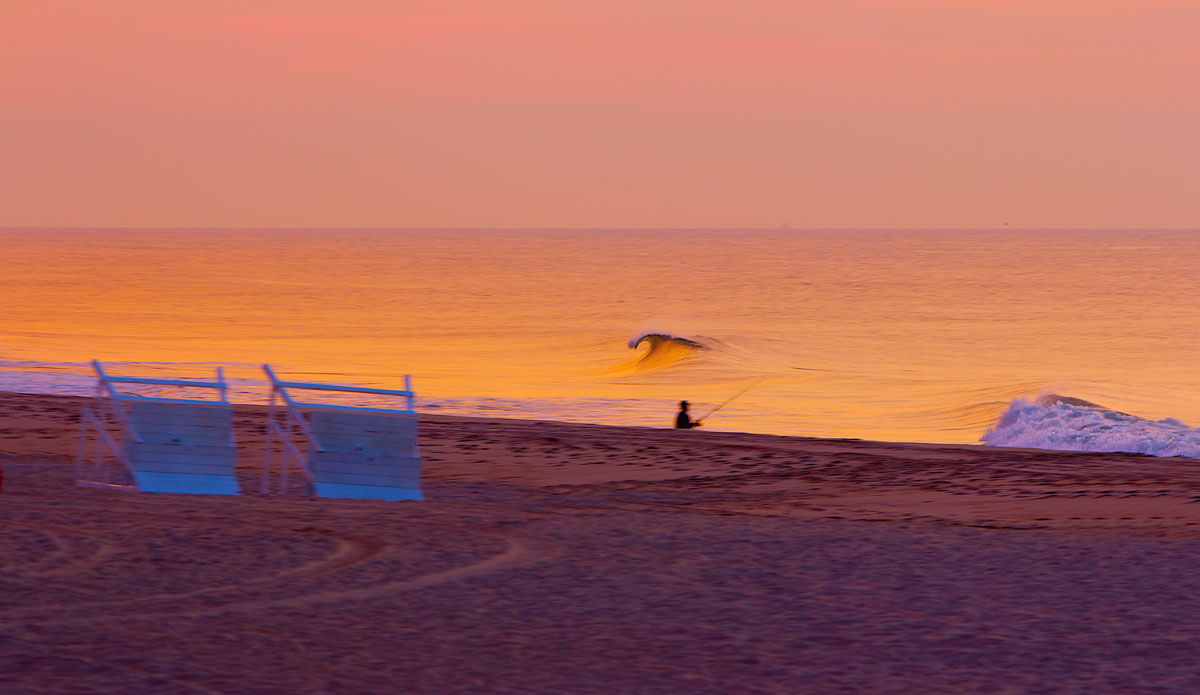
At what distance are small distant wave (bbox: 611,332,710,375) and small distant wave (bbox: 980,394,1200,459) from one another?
619 inches

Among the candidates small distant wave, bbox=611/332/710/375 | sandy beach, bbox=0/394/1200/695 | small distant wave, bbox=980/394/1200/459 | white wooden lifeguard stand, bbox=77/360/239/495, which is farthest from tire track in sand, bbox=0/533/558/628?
small distant wave, bbox=611/332/710/375

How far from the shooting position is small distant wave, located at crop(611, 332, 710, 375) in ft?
126

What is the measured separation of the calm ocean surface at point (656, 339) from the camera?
1096 inches

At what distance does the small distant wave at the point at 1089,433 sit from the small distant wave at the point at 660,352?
51.6 ft

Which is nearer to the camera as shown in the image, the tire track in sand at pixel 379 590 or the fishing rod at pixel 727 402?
the tire track in sand at pixel 379 590

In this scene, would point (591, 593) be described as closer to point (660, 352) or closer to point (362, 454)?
point (362, 454)

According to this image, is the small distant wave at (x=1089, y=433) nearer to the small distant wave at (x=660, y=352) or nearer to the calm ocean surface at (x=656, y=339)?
the calm ocean surface at (x=656, y=339)

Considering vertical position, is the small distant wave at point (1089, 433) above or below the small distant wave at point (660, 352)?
below

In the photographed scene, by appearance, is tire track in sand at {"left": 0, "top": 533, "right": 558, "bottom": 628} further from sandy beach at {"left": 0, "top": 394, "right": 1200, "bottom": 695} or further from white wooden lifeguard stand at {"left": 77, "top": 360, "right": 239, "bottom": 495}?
white wooden lifeguard stand at {"left": 77, "top": 360, "right": 239, "bottom": 495}

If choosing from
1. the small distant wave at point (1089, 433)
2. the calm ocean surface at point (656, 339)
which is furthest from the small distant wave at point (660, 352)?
the small distant wave at point (1089, 433)

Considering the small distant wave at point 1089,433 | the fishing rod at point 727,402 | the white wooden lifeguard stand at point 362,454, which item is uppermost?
the fishing rod at point 727,402

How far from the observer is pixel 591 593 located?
6602 mm

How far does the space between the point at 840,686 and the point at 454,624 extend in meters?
1.79

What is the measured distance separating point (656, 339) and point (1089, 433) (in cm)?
2534
